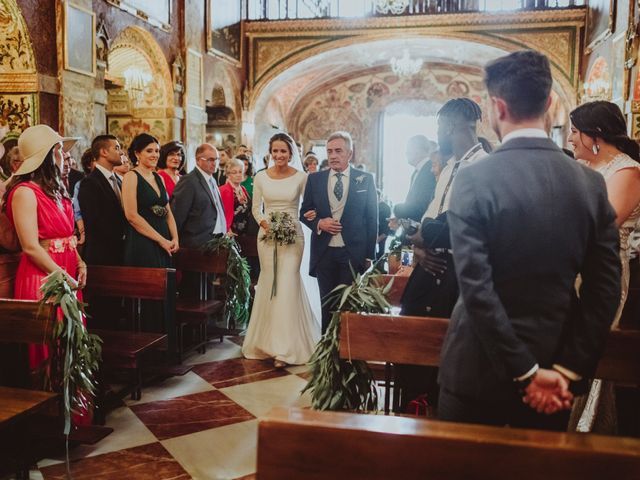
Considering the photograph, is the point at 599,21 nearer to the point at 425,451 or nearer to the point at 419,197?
the point at 419,197

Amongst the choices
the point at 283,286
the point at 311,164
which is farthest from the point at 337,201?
the point at 311,164

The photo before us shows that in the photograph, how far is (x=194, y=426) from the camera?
362 centimetres

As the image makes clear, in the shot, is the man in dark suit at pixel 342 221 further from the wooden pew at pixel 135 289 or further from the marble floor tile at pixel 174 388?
the wooden pew at pixel 135 289

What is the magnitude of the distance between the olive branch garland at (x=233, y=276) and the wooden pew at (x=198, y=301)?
56mm

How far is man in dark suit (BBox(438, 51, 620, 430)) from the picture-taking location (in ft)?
5.24

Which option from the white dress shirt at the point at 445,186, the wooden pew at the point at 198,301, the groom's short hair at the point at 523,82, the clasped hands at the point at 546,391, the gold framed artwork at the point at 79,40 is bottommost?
the wooden pew at the point at 198,301

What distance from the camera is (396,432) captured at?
1.36 metres

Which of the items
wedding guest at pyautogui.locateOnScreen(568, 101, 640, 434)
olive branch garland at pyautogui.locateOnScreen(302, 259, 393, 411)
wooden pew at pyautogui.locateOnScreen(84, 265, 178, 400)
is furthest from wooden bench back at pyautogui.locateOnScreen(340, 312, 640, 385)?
wooden pew at pyautogui.locateOnScreen(84, 265, 178, 400)

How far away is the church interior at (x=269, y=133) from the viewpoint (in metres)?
1.38

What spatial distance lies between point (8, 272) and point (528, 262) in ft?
9.86

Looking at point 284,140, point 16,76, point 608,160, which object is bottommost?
point 608,160

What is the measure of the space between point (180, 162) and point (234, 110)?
844 centimetres

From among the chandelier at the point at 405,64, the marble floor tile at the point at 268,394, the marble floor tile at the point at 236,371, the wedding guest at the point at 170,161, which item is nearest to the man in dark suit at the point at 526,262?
the marble floor tile at the point at 268,394

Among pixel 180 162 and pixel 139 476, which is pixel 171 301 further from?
pixel 180 162
